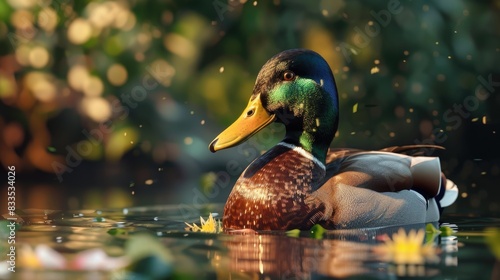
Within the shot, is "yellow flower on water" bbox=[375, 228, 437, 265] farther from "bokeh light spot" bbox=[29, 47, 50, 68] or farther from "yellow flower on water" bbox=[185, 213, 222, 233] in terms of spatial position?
"bokeh light spot" bbox=[29, 47, 50, 68]

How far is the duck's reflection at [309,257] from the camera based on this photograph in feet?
16.9

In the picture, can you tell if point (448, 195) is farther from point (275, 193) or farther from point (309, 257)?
point (309, 257)

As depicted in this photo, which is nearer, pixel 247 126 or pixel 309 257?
pixel 309 257

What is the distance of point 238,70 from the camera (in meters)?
11.1

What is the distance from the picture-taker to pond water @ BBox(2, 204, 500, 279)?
501cm

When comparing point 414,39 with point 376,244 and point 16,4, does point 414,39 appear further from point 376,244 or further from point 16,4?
point 376,244

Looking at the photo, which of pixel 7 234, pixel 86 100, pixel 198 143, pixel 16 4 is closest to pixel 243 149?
pixel 198 143

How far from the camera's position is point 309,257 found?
223 inches
